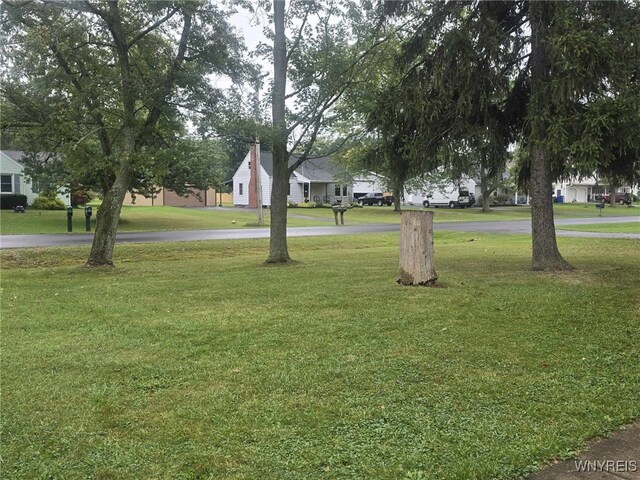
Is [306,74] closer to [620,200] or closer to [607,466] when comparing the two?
[607,466]

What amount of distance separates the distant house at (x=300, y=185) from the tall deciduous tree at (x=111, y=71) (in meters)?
37.6

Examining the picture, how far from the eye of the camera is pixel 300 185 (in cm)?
5319

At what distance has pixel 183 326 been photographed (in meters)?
6.07

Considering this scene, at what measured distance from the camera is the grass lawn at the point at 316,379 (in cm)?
299

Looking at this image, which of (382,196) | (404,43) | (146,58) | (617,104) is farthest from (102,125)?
(382,196)

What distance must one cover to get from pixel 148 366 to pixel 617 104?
7379 mm

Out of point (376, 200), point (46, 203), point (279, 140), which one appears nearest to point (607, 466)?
point (279, 140)

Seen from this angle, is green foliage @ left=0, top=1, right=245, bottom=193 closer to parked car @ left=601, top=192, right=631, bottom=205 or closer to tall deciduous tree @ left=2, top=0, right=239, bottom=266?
tall deciduous tree @ left=2, top=0, right=239, bottom=266

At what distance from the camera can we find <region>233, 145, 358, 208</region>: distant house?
2063 inches

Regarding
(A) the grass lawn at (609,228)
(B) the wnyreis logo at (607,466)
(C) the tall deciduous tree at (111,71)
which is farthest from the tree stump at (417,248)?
(A) the grass lawn at (609,228)

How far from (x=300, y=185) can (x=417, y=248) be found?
4502 centimetres

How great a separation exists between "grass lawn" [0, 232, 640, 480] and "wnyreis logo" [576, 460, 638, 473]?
0.12m

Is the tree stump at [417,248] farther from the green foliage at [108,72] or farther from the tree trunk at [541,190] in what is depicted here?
the green foliage at [108,72]

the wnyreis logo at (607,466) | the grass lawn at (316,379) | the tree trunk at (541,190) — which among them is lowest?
the wnyreis logo at (607,466)
